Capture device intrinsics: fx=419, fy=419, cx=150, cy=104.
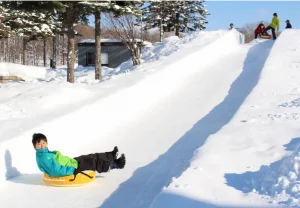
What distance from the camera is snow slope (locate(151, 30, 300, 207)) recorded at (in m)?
3.79

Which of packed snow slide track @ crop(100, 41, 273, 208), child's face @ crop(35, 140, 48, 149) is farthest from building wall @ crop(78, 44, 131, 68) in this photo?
child's face @ crop(35, 140, 48, 149)

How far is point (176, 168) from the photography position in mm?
5688

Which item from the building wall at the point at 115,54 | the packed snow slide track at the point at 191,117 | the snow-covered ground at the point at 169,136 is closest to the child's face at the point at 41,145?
the snow-covered ground at the point at 169,136

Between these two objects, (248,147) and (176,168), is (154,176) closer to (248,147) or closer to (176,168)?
(176,168)

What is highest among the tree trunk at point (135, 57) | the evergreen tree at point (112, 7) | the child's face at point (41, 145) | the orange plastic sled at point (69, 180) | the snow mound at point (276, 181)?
the evergreen tree at point (112, 7)

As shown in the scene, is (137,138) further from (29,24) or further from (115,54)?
(115,54)

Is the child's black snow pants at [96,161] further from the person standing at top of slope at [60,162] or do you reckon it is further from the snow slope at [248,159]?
the snow slope at [248,159]

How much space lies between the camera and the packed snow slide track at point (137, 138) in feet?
16.4

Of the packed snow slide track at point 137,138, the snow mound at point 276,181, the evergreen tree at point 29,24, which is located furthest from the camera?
the evergreen tree at point 29,24

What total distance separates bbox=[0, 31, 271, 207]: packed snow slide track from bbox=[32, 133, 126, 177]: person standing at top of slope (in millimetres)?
200

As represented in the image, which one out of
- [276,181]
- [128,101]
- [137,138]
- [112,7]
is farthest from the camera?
[112,7]

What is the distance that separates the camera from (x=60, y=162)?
17.1 ft

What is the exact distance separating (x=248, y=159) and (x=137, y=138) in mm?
2908

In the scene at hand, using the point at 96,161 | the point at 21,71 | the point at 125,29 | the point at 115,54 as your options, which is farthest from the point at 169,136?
the point at 115,54
